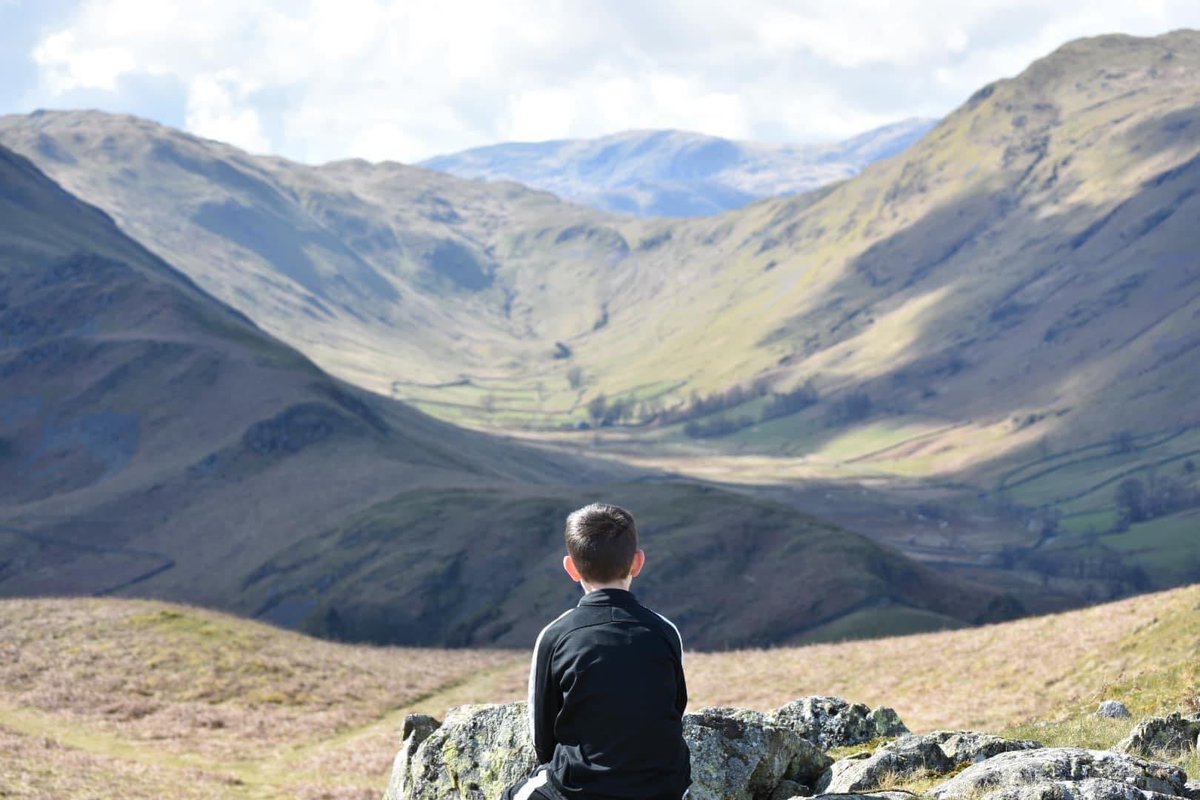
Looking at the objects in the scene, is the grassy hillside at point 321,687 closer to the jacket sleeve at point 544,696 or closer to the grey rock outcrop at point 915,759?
the grey rock outcrop at point 915,759

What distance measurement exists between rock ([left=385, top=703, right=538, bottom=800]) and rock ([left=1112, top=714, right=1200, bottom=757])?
9318 mm

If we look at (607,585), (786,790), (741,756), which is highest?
(607,585)

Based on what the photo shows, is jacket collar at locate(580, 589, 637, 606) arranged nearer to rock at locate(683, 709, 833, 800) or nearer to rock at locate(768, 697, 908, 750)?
rock at locate(683, 709, 833, 800)

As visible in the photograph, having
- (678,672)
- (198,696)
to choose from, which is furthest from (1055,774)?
(198,696)

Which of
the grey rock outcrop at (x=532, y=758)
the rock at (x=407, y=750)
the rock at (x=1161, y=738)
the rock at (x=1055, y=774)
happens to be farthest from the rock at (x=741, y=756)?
the rock at (x=1161, y=738)

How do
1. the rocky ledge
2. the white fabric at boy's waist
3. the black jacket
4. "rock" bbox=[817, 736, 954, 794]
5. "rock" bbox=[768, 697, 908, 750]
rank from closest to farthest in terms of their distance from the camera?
the black jacket < the white fabric at boy's waist < the rocky ledge < "rock" bbox=[817, 736, 954, 794] < "rock" bbox=[768, 697, 908, 750]

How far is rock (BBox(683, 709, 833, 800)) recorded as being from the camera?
1563 centimetres

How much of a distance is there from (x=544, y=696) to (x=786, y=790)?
610 cm

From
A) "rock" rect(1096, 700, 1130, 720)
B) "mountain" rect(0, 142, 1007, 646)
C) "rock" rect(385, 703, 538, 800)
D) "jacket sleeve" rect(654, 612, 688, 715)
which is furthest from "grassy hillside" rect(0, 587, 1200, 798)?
"mountain" rect(0, 142, 1007, 646)

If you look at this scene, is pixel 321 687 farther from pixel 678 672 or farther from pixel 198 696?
pixel 678 672

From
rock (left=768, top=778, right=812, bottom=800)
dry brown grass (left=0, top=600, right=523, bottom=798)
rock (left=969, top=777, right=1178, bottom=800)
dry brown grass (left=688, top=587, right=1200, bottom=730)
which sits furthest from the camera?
dry brown grass (left=688, top=587, right=1200, bottom=730)

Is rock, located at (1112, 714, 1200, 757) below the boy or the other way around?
below

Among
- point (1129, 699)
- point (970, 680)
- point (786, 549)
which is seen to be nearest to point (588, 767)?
point (1129, 699)

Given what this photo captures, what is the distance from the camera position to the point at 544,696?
11.8 m
